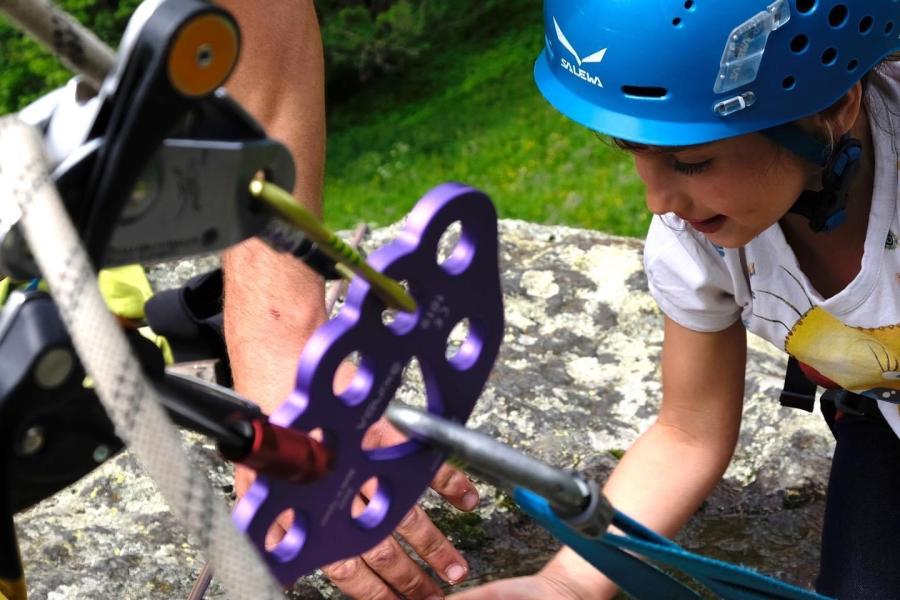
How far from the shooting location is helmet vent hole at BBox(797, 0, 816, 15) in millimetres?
1354

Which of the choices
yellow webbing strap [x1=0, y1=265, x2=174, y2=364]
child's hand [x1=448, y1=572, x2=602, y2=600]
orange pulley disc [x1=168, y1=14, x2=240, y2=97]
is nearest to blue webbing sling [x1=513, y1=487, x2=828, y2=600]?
child's hand [x1=448, y1=572, x2=602, y2=600]

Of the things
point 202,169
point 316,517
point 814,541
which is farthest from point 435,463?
point 814,541

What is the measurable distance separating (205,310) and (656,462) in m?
0.79

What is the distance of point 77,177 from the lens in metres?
0.67

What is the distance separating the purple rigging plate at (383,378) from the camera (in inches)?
32.0

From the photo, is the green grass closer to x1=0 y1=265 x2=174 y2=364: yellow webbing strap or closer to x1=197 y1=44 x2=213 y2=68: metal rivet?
x1=0 y1=265 x2=174 y2=364: yellow webbing strap

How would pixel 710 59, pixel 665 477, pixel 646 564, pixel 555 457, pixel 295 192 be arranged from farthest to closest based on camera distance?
pixel 555 457
pixel 665 477
pixel 295 192
pixel 710 59
pixel 646 564

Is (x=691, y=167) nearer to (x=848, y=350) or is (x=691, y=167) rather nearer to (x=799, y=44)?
(x=799, y=44)

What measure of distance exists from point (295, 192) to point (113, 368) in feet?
3.41

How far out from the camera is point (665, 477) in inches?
68.7

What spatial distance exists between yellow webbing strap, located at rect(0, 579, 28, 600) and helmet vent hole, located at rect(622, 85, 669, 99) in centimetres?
92

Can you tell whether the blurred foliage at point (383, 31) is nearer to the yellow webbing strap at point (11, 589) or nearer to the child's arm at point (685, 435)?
the child's arm at point (685, 435)

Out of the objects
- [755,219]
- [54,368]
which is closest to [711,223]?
[755,219]

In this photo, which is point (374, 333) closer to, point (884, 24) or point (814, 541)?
point (884, 24)
